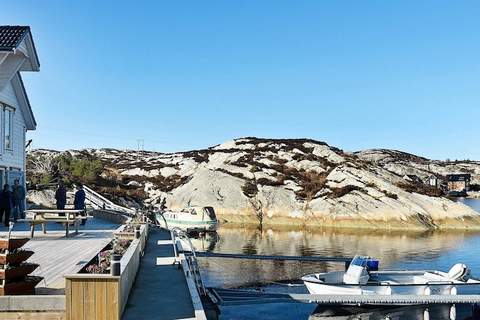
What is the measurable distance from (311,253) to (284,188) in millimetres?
27225

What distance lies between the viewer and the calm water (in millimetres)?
21438

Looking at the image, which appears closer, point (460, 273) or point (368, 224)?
point (460, 273)

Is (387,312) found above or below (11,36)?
below

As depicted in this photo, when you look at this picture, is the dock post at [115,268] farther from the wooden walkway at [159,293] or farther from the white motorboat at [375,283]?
the white motorboat at [375,283]

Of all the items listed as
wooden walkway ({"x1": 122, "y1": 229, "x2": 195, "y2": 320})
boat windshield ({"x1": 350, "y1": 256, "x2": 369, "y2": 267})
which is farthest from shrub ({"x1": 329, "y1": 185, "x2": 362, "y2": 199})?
wooden walkway ({"x1": 122, "y1": 229, "x2": 195, "y2": 320})

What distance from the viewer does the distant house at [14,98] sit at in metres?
23.2

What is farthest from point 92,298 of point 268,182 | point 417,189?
point 417,189

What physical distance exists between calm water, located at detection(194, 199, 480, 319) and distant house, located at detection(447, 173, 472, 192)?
98.5m

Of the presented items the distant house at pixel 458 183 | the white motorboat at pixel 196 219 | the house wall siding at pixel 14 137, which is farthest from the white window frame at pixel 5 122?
the distant house at pixel 458 183

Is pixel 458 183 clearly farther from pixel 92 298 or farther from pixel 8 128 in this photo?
pixel 92 298

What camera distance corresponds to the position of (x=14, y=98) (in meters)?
25.9

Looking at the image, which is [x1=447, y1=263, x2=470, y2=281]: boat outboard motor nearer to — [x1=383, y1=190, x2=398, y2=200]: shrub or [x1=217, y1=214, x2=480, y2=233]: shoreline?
[x1=217, y1=214, x2=480, y2=233]: shoreline

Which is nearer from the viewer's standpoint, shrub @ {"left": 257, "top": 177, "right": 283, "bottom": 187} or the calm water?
the calm water

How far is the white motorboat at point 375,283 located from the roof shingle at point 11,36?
1631cm
